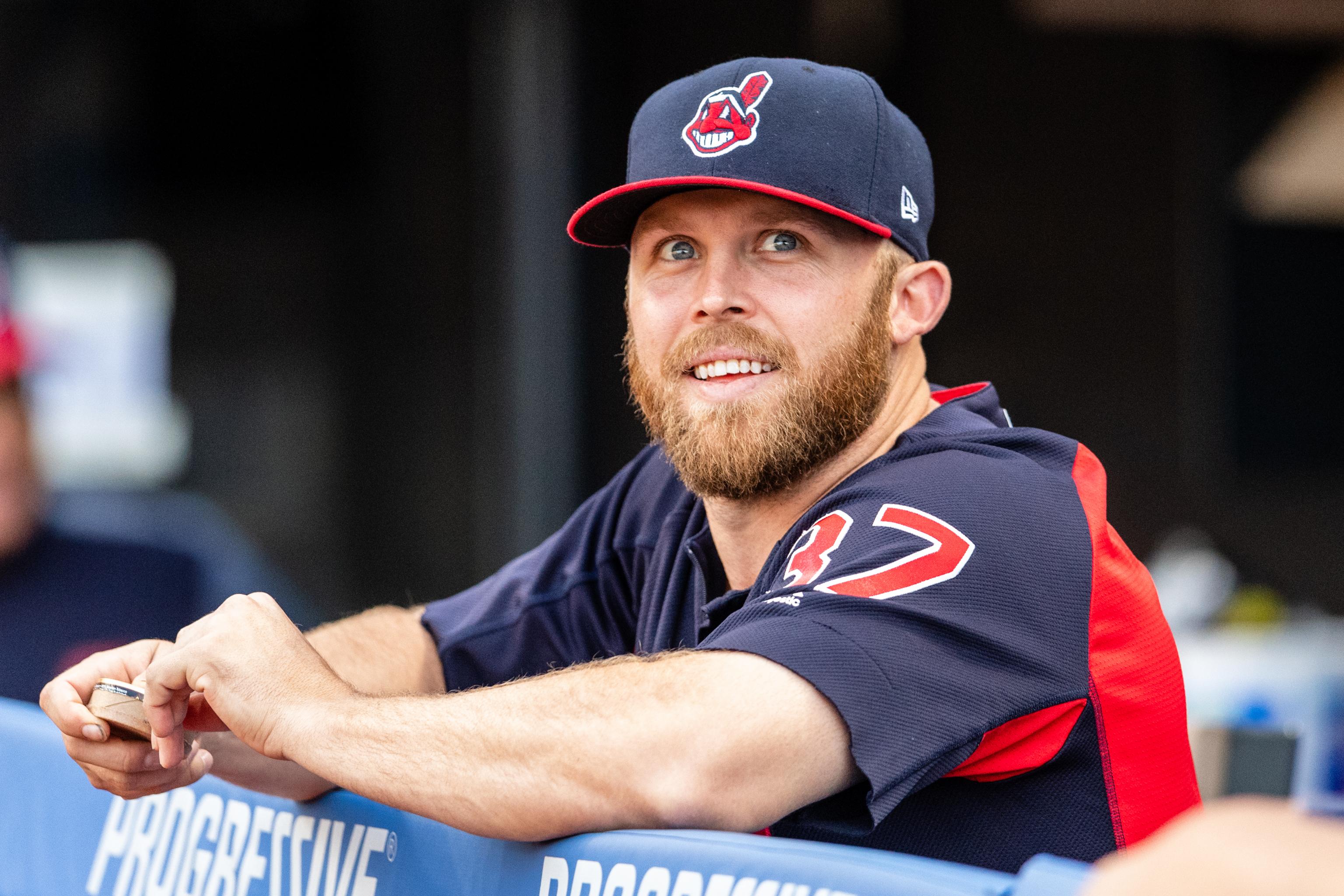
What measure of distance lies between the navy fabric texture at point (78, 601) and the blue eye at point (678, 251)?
7.59 ft

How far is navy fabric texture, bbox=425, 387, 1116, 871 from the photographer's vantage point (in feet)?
5.49

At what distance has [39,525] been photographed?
13.0 feet

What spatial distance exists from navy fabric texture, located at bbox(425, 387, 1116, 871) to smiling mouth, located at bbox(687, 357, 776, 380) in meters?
0.24

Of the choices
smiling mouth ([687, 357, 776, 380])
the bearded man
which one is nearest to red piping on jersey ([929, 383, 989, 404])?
the bearded man

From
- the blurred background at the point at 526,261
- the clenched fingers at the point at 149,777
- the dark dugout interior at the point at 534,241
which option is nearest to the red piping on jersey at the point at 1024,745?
the clenched fingers at the point at 149,777

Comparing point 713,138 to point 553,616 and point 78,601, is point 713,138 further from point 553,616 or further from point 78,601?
point 78,601

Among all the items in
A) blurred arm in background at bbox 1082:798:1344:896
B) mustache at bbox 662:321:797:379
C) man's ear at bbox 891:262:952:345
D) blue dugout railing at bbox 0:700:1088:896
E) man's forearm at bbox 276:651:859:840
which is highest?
man's ear at bbox 891:262:952:345

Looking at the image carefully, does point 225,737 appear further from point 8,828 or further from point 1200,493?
point 1200,493

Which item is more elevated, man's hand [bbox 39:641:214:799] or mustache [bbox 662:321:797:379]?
mustache [bbox 662:321:797:379]

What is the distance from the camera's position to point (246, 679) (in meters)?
1.88

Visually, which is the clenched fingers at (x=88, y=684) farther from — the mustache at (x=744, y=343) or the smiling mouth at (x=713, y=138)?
the smiling mouth at (x=713, y=138)

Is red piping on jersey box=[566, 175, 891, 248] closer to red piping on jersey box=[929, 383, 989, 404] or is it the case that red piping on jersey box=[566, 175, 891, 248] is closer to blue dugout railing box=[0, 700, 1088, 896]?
red piping on jersey box=[929, 383, 989, 404]

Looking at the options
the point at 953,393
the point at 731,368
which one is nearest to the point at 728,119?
the point at 731,368

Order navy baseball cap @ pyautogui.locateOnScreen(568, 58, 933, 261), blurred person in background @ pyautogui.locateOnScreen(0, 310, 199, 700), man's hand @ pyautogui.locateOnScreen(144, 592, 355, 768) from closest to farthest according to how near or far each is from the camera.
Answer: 1. man's hand @ pyautogui.locateOnScreen(144, 592, 355, 768)
2. navy baseball cap @ pyautogui.locateOnScreen(568, 58, 933, 261)
3. blurred person in background @ pyautogui.locateOnScreen(0, 310, 199, 700)
